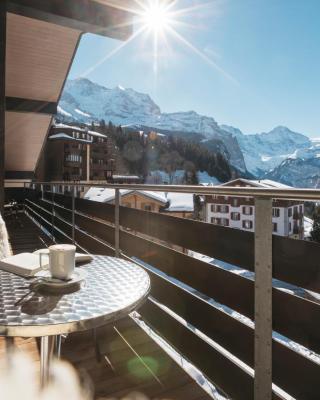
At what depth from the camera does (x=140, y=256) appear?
7.92ft

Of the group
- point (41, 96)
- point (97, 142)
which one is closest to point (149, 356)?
point (41, 96)

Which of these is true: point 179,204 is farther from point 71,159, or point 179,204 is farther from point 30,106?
point 71,159

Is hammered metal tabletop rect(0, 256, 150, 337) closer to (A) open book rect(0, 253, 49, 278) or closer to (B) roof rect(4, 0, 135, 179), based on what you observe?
(A) open book rect(0, 253, 49, 278)

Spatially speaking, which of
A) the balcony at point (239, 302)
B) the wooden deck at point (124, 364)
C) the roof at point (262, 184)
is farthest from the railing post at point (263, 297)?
the wooden deck at point (124, 364)

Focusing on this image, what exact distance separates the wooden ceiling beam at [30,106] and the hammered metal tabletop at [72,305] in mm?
8406

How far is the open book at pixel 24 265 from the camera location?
4.24 ft

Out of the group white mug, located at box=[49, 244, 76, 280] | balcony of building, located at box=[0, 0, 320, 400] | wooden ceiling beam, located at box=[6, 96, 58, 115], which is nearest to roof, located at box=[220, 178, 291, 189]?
balcony of building, located at box=[0, 0, 320, 400]

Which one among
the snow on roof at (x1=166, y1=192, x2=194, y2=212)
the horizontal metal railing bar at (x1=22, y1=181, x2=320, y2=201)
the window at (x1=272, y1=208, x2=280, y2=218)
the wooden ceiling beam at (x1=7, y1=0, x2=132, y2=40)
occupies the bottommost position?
the snow on roof at (x1=166, y1=192, x2=194, y2=212)

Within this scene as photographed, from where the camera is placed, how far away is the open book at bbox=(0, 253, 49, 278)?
129 centimetres

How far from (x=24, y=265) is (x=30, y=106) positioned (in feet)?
28.1

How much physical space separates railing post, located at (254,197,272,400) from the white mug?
73 centimetres

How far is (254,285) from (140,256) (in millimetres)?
1143

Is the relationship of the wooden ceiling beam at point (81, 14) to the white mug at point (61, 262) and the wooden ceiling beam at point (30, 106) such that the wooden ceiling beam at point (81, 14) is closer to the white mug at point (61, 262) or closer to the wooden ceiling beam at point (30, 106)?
the white mug at point (61, 262)

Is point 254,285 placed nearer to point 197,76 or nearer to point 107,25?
point 107,25
